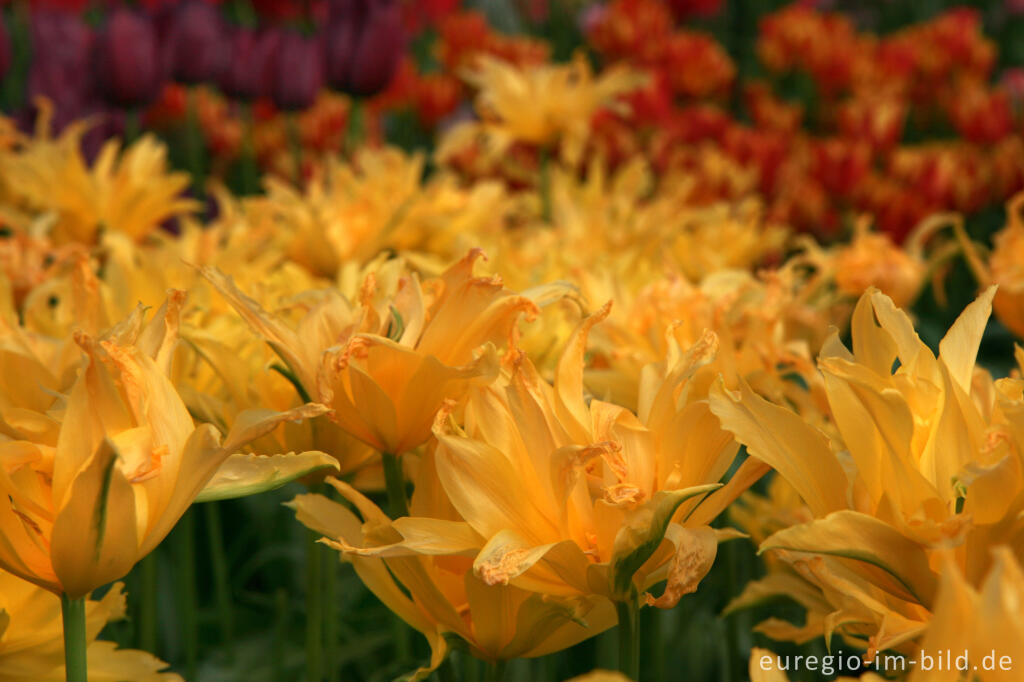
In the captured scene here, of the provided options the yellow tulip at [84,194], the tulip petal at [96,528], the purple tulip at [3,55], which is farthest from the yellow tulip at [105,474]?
the purple tulip at [3,55]

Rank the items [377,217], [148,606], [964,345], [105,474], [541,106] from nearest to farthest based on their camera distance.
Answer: [105,474] < [964,345] < [148,606] < [377,217] < [541,106]

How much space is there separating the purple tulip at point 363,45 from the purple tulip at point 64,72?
1.45ft

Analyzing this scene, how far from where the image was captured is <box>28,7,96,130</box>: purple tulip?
2221mm

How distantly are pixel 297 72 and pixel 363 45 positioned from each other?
166 millimetres

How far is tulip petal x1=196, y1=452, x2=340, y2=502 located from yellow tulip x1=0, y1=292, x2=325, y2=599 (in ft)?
0.08

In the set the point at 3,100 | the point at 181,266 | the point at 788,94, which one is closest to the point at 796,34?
the point at 788,94

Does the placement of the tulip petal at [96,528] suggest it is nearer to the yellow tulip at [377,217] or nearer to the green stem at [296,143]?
the yellow tulip at [377,217]

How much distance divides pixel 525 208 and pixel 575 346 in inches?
50.6

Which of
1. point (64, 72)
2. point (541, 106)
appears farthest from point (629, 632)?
point (64, 72)

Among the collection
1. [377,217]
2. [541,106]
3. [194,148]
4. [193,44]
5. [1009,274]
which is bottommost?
[1009,274]

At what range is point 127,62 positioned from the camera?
2.10 meters

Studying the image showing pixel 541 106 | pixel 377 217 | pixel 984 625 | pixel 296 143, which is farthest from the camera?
pixel 296 143

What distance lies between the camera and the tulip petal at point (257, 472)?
0.57 meters

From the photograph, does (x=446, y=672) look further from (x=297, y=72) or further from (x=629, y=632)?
(x=297, y=72)
